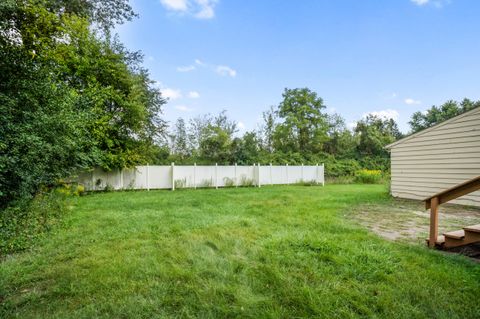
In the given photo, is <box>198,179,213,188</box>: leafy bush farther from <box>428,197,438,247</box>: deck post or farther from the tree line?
<box>428,197,438,247</box>: deck post

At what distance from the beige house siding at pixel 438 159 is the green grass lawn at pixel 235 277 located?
470 cm

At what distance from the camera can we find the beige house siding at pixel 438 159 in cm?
609

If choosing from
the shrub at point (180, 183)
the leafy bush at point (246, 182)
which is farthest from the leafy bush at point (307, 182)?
the shrub at point (180, 183)

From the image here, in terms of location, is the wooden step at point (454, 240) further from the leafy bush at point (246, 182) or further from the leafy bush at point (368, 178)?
the leafy bush at point (368, 178)

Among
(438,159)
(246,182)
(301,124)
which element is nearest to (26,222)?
(438,159)

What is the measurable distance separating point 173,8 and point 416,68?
9478 millimetres

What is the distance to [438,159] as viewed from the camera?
6848mm

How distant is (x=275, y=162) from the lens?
16859 mm

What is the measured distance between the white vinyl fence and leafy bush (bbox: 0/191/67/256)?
549 cm

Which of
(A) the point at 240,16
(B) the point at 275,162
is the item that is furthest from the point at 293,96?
(A) the point at 240,16

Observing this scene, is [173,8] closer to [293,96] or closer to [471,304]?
[471,304]

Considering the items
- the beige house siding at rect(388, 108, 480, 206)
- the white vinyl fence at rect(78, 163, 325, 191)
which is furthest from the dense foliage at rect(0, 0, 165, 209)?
the beige house siding at rect(388, 108, 480, 206)

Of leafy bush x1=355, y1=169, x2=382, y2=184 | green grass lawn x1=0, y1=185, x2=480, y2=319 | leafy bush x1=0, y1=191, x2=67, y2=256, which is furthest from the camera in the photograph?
leafy bush x1=355, y1=169, x2=382, y2=184

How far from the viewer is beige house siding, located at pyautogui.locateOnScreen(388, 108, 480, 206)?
6090mm
